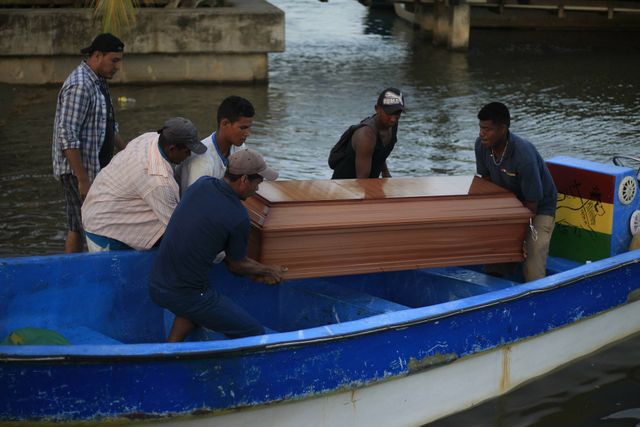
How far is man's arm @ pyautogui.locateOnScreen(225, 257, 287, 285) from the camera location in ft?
19.5

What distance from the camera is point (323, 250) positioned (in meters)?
6.52

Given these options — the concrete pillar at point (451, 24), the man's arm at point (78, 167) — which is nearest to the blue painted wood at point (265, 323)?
the man's arm at point (78, 167)

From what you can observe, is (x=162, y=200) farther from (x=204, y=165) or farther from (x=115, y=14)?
(x=115, y=14)

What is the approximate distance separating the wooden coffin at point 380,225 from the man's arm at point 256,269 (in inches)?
7.8

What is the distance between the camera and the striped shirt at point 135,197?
631 centimetres

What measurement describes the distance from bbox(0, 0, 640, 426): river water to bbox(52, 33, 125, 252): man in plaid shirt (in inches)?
90.3

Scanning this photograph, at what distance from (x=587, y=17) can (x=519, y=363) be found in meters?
19.1

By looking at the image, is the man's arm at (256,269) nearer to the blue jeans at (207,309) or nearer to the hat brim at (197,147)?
the blue jeans at (207,309)

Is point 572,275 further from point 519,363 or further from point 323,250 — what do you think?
point 323,250

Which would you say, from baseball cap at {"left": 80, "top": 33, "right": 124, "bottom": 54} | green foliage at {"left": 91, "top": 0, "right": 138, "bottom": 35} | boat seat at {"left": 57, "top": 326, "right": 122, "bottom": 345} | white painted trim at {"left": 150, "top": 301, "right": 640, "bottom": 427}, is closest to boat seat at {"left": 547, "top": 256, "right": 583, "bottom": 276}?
white painted trim at {"left": 150, "top": 301, "right": 640, "bottom": 427}

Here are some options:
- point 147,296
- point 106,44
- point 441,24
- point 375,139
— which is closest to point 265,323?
point 147,296

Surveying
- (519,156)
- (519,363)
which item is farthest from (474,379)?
(519,156)

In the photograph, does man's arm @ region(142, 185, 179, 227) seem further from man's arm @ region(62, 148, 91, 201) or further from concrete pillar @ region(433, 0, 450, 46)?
concrete pillar @ region(433, 0, 450, 46)

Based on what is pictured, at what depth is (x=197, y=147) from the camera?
6.23 metres
